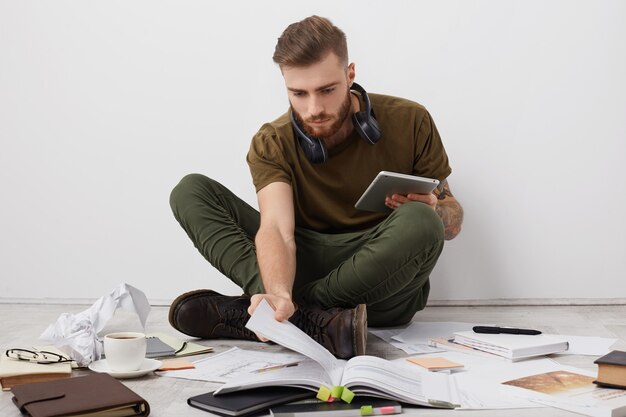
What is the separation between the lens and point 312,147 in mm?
2234

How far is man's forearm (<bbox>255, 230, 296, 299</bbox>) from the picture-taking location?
1939mm

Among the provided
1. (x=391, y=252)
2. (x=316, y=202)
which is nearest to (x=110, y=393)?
(x=391, y=252)

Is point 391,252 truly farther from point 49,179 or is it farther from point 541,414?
point 49,179

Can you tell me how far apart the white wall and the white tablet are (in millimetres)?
858

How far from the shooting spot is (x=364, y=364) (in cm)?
156

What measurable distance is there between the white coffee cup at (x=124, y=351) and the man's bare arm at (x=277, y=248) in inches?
10.4

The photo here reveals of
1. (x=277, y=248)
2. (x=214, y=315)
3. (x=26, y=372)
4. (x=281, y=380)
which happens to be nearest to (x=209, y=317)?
(x=214, y=315)

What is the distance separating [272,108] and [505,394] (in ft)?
5.57

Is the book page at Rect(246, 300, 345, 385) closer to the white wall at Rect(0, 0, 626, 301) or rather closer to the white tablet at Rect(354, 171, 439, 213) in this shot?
the white tablet at Rect(354, 171, 439, 213)

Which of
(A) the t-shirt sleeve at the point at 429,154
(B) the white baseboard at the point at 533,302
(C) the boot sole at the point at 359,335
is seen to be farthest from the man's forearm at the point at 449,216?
(C) the boot sole at the point at 359,335

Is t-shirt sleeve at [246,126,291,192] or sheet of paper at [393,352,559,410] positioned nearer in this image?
sheet of paper at [393,352,559,410]

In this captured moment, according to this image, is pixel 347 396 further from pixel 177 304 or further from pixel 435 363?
pixel 177 304

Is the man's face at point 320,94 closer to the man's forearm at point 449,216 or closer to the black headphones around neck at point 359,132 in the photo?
the black headphones around neck at point 359,132

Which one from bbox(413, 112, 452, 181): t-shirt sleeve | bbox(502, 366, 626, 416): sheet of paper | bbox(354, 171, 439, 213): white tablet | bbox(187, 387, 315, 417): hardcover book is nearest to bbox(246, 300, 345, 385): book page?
bbox(187, 387, 315, 417): hardcover book
